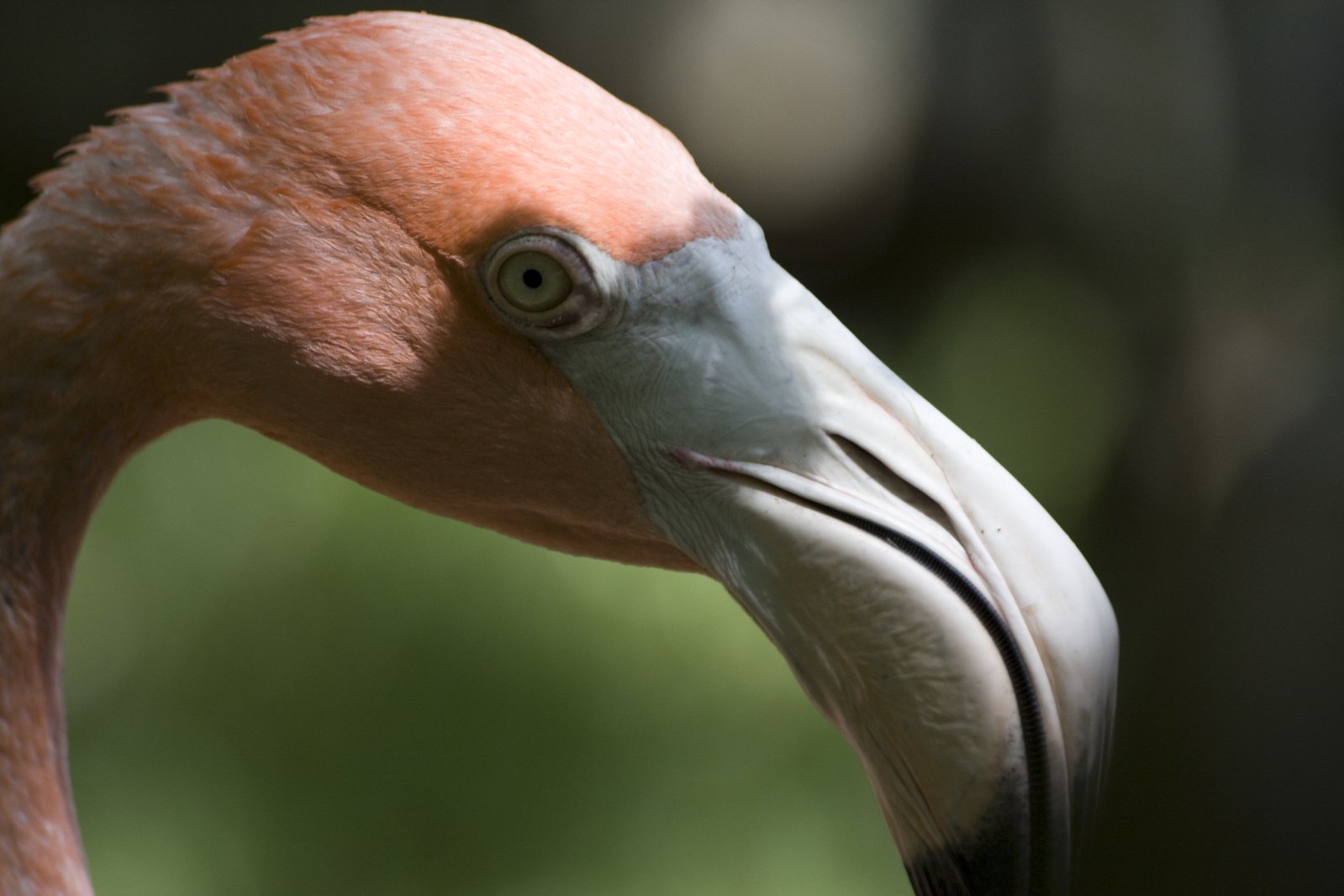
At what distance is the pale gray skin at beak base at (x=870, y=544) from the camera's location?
101 centimetres

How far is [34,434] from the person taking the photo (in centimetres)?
118

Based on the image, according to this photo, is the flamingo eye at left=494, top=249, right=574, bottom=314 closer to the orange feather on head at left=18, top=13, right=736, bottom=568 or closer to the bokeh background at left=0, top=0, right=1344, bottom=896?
the orange feather on head at left=18, top=13, right=736, bottom=568

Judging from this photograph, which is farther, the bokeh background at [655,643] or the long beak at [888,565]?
the bokeh background at [655,643]

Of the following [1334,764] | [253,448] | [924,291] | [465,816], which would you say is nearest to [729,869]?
[465,816]

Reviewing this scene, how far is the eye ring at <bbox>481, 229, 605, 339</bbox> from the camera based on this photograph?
1.05 m

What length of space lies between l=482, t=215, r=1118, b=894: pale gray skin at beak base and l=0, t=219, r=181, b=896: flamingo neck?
428mm

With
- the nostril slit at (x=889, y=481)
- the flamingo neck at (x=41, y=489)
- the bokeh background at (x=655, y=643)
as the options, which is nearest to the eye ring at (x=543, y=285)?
the nostril slit at (x=889, y=481)

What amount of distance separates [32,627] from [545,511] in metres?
0.54

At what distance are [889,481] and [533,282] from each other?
37 cm

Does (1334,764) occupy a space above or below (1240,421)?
below

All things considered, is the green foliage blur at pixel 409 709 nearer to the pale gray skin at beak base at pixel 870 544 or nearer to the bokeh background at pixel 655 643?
the bokeh background at pixel 655 643

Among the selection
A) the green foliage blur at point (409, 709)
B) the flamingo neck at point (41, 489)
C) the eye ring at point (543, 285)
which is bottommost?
the green foliage blur at point (409, 709)

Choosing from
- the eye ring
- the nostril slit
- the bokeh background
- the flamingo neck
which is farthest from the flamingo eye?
the bokeh background

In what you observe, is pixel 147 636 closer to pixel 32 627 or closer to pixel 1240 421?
pixel 32 627
